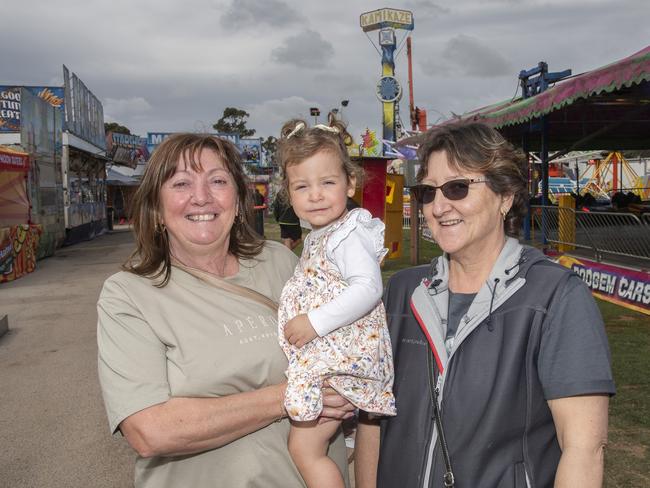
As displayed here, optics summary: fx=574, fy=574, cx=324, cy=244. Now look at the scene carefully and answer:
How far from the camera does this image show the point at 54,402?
18.6 feet

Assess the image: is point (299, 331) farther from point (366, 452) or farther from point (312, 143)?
point (312, 143)

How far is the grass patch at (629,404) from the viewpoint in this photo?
157 inches

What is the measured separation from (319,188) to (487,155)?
87cm

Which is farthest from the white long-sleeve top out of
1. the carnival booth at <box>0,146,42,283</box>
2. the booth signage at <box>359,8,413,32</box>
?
the booth signage at <box>359,8,413,32</box>

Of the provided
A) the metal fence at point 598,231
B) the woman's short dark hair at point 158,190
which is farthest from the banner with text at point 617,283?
the woman's short dark hair at point 158,190

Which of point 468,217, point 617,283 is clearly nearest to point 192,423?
point 468,217

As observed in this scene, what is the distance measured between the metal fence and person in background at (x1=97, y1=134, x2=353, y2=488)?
22.3 ft

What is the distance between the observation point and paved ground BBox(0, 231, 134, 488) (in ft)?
13.9

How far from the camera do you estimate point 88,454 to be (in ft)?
14.8

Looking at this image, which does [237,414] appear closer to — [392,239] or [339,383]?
[339,383]

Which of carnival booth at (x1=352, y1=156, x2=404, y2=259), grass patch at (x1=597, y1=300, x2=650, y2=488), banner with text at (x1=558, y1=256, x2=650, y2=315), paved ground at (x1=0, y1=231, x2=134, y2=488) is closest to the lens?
grass patch at (x1=597, y1=300, x2=650, y2=488)

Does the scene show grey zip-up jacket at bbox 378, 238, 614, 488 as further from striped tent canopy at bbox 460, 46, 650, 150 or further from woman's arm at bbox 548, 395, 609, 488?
striped tent canopy at bbox 460, 46, 650, 150

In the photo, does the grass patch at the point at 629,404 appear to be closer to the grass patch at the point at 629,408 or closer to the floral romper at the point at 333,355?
the grass patch at the point at 629,408

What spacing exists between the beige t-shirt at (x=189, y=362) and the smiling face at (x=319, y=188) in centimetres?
64
